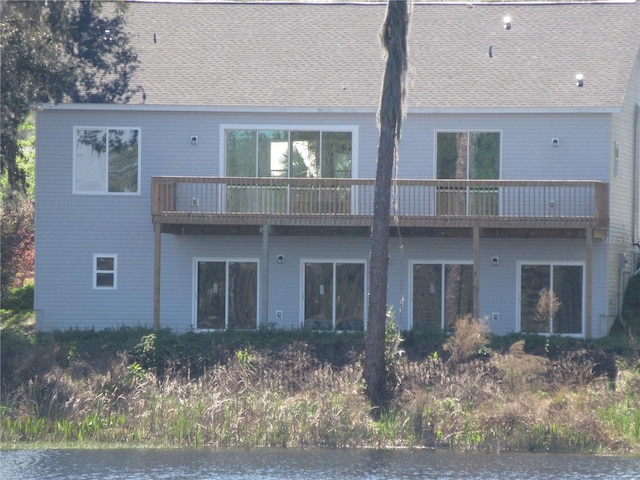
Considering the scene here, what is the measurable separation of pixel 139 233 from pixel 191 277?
1.72 metres

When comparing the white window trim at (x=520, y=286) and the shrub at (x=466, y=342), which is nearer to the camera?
the shrub at (x=466, y=342)

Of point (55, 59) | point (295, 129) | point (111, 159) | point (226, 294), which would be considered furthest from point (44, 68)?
point (226, 294)

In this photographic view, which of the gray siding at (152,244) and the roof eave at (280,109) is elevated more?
the roof eave at (280,109)

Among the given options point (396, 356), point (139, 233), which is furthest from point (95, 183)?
point (396, 356)

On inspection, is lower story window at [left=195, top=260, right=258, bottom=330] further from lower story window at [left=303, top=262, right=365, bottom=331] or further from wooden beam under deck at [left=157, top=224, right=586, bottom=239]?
lower story window at [left=303, top=262, right=365, bottom=331]

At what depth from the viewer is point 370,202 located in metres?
27.6

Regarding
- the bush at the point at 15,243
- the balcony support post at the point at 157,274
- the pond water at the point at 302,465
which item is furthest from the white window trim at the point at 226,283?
the pond water at the point at 302,465

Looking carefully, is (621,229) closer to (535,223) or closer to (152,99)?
(535,223)

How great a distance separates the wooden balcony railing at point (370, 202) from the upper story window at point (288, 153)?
124 cm

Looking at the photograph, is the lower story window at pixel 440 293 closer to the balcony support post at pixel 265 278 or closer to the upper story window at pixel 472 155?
the upper story window at pixel 472 155

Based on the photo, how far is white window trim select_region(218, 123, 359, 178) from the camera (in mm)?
28453

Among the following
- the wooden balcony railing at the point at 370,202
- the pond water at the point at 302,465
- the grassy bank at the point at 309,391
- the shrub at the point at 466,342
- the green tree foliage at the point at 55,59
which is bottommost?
the pond water at the point at 302,465

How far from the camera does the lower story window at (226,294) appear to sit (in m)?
28.8

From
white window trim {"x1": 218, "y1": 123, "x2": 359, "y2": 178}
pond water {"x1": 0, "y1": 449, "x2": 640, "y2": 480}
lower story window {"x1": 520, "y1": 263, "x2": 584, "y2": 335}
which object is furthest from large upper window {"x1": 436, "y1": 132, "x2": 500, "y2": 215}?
pond water {"x1": 0, "y1": 449, "x2": 640, "y2": 480}
